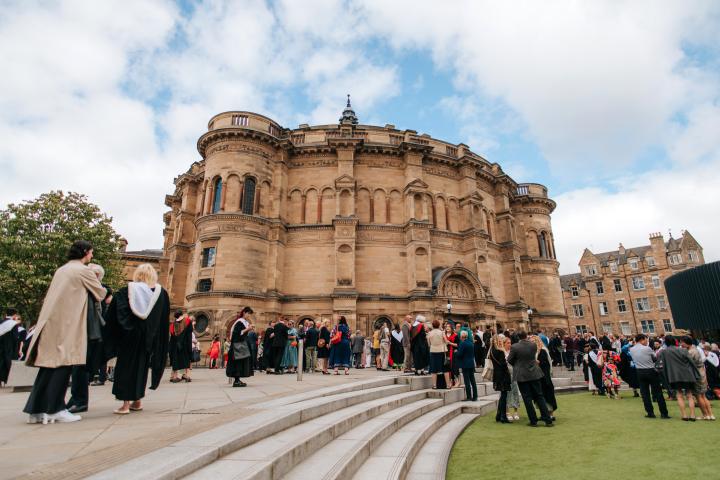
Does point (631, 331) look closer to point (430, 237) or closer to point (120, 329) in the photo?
point (430, 237)

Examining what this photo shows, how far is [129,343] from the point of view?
5.15 metres

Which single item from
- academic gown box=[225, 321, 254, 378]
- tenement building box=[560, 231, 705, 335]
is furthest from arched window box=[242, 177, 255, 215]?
tenement building box=[560, 231, 705, 335]

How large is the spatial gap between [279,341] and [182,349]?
3.21 m

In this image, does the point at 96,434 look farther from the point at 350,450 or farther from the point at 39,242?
the point at 39,242

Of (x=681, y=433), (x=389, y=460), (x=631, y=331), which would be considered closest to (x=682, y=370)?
(x=681, y=433)

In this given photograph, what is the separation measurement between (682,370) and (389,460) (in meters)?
6.94

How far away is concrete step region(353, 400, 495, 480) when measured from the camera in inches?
170

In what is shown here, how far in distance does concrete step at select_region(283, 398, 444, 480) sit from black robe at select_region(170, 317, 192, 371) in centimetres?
639

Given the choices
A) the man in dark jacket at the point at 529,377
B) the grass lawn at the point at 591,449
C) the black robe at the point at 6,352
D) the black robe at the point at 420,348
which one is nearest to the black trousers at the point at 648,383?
the grass lawn at the point at 591,449

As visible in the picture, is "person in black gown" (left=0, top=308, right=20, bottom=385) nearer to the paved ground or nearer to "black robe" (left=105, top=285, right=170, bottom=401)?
the paved ground

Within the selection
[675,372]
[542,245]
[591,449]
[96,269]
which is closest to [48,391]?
[96,269]

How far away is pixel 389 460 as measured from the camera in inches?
188

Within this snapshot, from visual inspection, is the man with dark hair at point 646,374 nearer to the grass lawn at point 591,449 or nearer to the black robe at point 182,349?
the grass lawn at point 591,449

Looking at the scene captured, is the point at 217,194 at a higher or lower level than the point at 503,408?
higher
